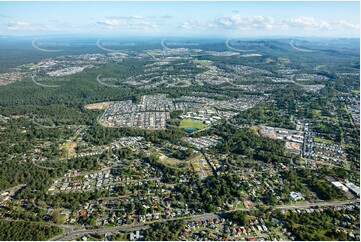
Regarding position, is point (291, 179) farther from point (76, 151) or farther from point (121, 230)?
point (76, 151)

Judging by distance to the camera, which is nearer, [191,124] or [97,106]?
[191,124]

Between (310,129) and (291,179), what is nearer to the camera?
(291,179)

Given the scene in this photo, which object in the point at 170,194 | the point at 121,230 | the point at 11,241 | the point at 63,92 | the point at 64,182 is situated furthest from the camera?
the point at 63,92

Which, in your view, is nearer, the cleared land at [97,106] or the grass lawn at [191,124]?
the grass lawn at [191,124]

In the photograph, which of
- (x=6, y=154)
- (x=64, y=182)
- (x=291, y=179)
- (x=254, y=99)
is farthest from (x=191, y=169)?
(x=254, y=99)

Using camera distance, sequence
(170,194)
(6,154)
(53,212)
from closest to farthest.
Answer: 1. (53,212)
2. (170,194)
3. (6,154)

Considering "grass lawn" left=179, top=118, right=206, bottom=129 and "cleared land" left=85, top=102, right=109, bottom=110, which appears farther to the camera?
"cleared land" left=85, top=102, right=109, bottom=110

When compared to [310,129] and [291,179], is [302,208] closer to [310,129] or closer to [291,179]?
[291,179]
